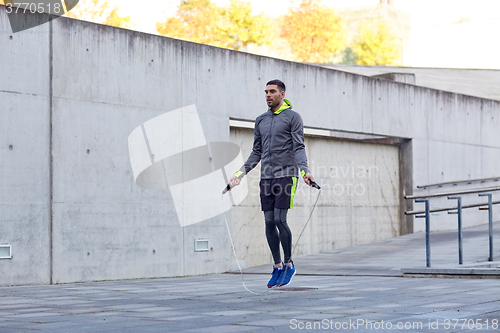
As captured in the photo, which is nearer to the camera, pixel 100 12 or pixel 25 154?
pixel 25 154

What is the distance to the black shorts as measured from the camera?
676 centimetres

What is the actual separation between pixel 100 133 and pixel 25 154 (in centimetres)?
117

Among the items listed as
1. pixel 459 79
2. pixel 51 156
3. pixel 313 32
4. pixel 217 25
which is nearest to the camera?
pixel 51 156

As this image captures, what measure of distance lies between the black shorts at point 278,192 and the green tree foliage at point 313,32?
131 ft

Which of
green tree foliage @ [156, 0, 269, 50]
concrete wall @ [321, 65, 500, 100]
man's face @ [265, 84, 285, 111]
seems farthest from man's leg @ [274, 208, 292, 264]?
green tree foliage @ [156, 0, 269, 50]

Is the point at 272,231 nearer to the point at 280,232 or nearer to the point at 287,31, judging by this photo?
the point at 280,232

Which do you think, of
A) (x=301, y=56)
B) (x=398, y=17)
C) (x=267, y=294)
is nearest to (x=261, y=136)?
(x=267, y=294)

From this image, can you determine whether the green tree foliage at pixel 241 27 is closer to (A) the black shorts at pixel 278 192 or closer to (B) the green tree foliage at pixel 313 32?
(B) the green tree foliage at pixel 313 32

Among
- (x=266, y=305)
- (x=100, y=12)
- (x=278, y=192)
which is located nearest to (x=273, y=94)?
(x=278, y=192)

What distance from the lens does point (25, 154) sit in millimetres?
8633

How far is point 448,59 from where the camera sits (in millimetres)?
51156

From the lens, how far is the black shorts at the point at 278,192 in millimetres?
6758

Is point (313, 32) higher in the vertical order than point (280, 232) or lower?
higher

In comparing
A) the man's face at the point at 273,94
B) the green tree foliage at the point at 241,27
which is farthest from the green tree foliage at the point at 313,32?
the man's face at the point at 273,94
